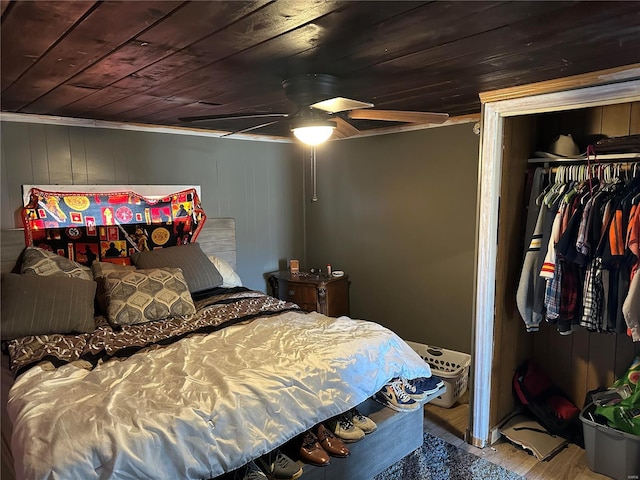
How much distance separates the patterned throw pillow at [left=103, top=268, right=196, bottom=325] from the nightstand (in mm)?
1216

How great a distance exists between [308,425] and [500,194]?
163 cm

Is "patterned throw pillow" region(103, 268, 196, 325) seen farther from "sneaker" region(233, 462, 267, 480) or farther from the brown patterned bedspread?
"sneaker" region(233, 462, 267, 480)

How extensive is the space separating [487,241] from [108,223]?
2609 millimetres

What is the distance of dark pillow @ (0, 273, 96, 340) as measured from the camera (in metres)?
2.38

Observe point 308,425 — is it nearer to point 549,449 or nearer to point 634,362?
point 549,449

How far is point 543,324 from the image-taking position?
3039mm

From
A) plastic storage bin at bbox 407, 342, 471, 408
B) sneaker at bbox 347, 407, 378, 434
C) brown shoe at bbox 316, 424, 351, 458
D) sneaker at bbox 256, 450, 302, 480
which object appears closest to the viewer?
sneaker at bbox 256, 450, 302, 480

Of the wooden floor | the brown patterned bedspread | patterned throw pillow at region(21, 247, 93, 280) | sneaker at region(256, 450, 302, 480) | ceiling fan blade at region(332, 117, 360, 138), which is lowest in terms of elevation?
the wooden floor

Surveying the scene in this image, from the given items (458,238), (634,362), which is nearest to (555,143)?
(458,238)

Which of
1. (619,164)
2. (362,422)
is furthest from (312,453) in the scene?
(619,164)

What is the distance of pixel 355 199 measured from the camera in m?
4.14

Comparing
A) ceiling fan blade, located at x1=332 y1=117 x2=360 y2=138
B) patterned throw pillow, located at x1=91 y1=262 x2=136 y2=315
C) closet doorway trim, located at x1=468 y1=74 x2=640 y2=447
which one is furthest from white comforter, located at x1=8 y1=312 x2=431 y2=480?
ceiling fan blade, located at x1=332 y1=117 x2=360 y2=138

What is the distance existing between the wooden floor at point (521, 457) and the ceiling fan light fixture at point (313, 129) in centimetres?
199

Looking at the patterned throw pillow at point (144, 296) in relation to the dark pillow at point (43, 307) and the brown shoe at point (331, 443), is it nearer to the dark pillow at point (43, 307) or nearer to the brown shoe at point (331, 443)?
the dark pillow at point (43, 307)
